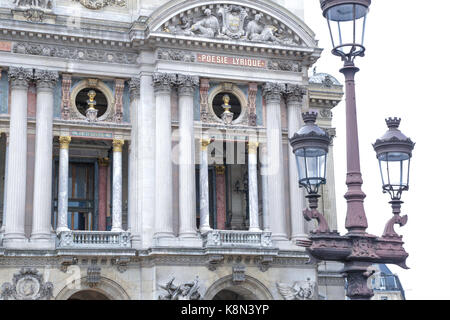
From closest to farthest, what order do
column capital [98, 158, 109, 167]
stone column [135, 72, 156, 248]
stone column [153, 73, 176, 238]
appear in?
stone column [153, 73, 176, 238]
stone column [135, 72, 156, 248]
column capital [98, 158, 109, 167]

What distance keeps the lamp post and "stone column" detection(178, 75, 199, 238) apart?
56.1ft

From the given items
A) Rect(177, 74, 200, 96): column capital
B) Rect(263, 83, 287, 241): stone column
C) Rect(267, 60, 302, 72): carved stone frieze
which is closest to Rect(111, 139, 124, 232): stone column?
Rect(177, 74, 200, 96): column capital

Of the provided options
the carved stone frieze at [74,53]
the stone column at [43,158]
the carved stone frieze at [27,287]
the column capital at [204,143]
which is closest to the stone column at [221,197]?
the column capital at [204,143]

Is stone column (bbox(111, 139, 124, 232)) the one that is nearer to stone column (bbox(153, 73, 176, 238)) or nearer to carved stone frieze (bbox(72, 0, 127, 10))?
stone column (bbox(153, 73, 176, 238))

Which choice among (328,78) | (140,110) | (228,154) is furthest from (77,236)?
(328,78)

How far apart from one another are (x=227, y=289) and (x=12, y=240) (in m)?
9.02

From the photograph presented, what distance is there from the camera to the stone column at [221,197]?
131 ft

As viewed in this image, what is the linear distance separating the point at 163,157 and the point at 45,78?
577 centimetres

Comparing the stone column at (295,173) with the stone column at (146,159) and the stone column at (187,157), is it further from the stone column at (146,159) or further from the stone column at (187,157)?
the stone column at (146,159)

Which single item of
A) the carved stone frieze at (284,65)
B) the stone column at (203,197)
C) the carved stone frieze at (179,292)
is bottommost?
the carved stone frieze at (179,292)

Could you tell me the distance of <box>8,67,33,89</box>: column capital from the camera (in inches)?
1375

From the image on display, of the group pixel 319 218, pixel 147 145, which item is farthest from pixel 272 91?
pixel 319 218

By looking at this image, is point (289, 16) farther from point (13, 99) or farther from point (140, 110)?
point (13, 99)

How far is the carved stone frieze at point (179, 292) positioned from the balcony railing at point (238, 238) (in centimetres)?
188
